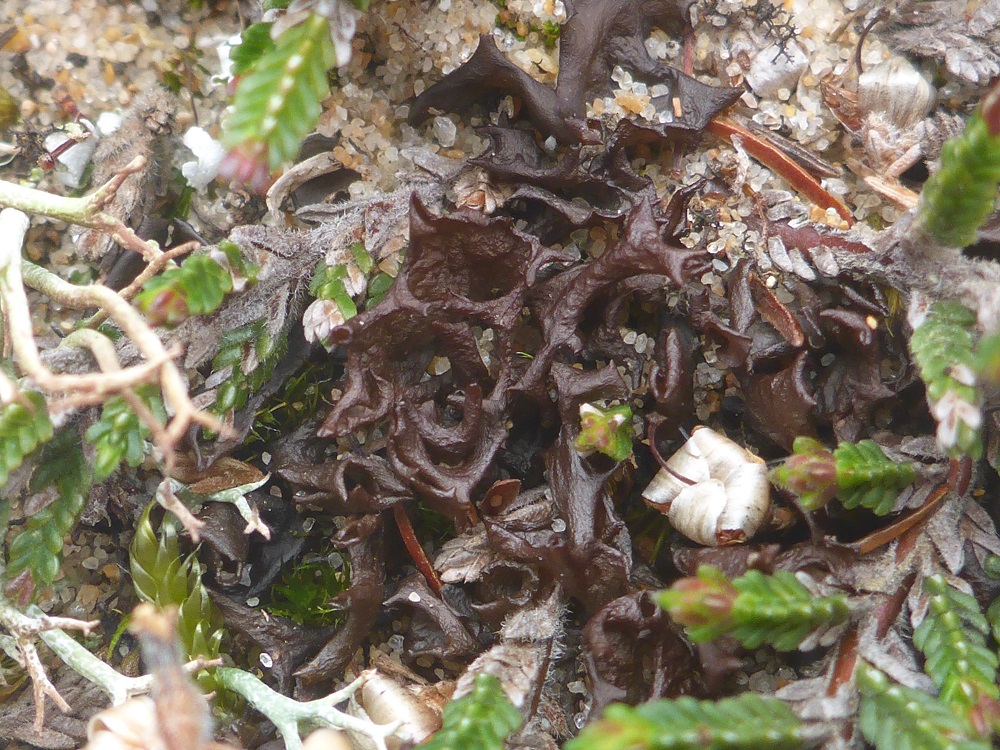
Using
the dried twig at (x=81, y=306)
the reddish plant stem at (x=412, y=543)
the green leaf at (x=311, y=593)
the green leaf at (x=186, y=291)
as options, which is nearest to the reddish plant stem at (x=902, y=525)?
the reddish plant stem at (x=412, y=543)

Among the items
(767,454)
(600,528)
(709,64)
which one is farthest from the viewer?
(709,64)

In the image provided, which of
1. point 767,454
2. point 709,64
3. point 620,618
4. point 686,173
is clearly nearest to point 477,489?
point 620,618

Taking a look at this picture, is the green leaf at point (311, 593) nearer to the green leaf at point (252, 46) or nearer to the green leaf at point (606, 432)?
the green leaf at point (606, 432)

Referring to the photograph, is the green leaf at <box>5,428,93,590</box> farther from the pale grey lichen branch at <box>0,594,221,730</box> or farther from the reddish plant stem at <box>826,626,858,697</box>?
the reddish plant stem at <box>826,626,858,697</box>

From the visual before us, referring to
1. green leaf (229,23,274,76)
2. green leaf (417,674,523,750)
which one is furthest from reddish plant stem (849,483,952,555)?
green leaf (229,23,274,76)

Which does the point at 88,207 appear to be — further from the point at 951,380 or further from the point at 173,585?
the point at 951,380

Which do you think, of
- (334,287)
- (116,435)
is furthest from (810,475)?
(116,435)

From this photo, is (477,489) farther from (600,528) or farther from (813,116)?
(813,116)
